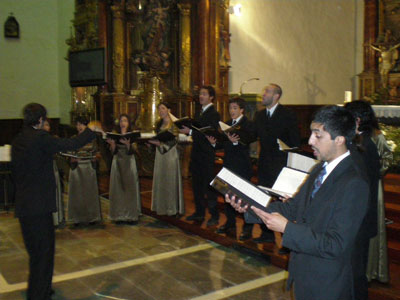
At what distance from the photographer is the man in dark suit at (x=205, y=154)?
5.49m

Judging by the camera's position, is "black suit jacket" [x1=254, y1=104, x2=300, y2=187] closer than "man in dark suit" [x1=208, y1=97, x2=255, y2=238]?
Yes

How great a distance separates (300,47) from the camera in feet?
39.2

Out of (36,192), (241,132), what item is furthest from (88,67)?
(36,192)

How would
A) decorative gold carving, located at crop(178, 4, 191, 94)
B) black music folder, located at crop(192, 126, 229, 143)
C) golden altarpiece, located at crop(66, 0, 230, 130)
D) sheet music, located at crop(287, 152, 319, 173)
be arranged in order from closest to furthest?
1. sheet music, located at crop(287, 152, 319, 173)
2. black music folder, located at crop(192, 126, 229, 143)
3. golden altarpiece, located at crop(66, 0, 230, 130)
4. decorative gold carving, located at crop(178, 4, 191, 94)

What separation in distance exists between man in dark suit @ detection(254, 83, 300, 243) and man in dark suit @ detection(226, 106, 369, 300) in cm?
256

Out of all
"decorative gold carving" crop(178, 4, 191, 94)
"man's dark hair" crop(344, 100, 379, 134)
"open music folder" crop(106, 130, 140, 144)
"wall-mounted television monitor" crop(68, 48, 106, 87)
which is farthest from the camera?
"decorative gold carving" crop(178, 4, 191, 94)

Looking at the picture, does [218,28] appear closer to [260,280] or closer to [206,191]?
[206,191]

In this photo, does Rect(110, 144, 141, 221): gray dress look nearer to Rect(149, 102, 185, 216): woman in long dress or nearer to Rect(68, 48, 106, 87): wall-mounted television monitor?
Rect(149, 102, 185, 216): woman in long dress

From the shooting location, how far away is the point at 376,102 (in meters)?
10.3

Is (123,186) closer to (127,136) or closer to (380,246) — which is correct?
(127,136)

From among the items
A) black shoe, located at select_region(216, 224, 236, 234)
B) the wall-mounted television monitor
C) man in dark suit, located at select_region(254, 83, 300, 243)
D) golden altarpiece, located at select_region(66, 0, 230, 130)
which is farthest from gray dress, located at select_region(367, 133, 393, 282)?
golden altarpiece, located at select_region(66, 0, 230, 130)

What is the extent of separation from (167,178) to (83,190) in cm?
110

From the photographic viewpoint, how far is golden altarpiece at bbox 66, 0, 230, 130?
31.6 feet

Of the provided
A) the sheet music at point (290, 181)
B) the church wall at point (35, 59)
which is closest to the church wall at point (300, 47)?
the church wall at point (35, 59)
